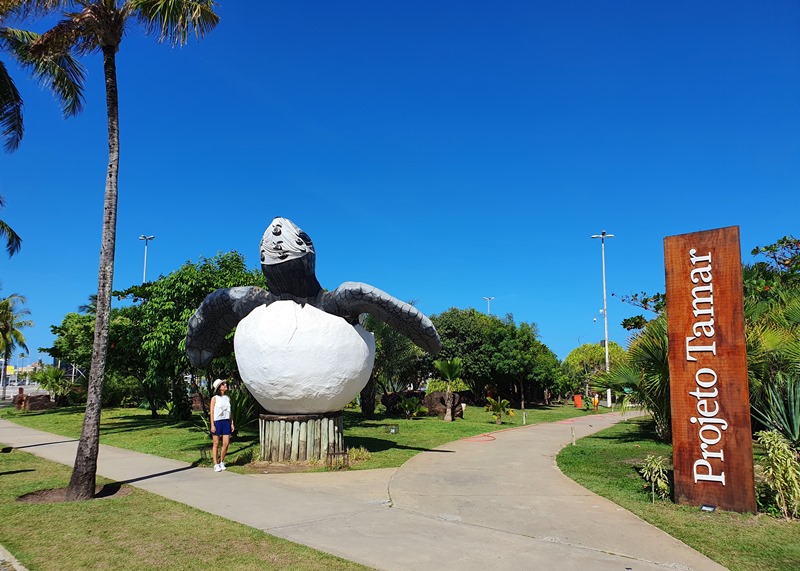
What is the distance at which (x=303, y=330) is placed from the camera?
8.08 metres

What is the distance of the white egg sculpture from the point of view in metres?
8.02

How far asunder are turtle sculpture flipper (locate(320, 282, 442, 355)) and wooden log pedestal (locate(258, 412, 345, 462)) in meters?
1.76

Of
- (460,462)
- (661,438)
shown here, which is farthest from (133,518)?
(661,438)

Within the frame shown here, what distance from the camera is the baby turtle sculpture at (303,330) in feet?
26.4

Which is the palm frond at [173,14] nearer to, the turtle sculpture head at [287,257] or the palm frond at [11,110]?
the turtle sculpture head at [287,257]

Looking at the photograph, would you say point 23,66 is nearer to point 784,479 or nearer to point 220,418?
point 220,418

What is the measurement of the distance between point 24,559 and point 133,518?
4.38 feet

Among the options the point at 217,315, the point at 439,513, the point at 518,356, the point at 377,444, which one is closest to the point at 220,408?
the point at 217,315

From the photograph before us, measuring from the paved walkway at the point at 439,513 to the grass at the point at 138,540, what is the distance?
0.27 metres

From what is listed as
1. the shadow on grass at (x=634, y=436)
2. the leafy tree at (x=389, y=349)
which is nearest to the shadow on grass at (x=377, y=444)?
the shadow on grass at (x=634, y=436)

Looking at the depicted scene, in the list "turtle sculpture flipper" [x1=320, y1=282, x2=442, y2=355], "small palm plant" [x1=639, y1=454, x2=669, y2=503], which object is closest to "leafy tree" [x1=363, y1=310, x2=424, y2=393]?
"turtle sculpture flipper" [x1=320, y1=282, x2=442, y2=355]

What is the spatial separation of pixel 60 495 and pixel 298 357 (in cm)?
332

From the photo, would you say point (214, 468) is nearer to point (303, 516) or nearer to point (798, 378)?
point (303, 516)

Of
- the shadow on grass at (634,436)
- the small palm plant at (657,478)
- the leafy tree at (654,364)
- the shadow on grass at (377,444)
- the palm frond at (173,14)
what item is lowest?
the shadow on grass at (634,436)
